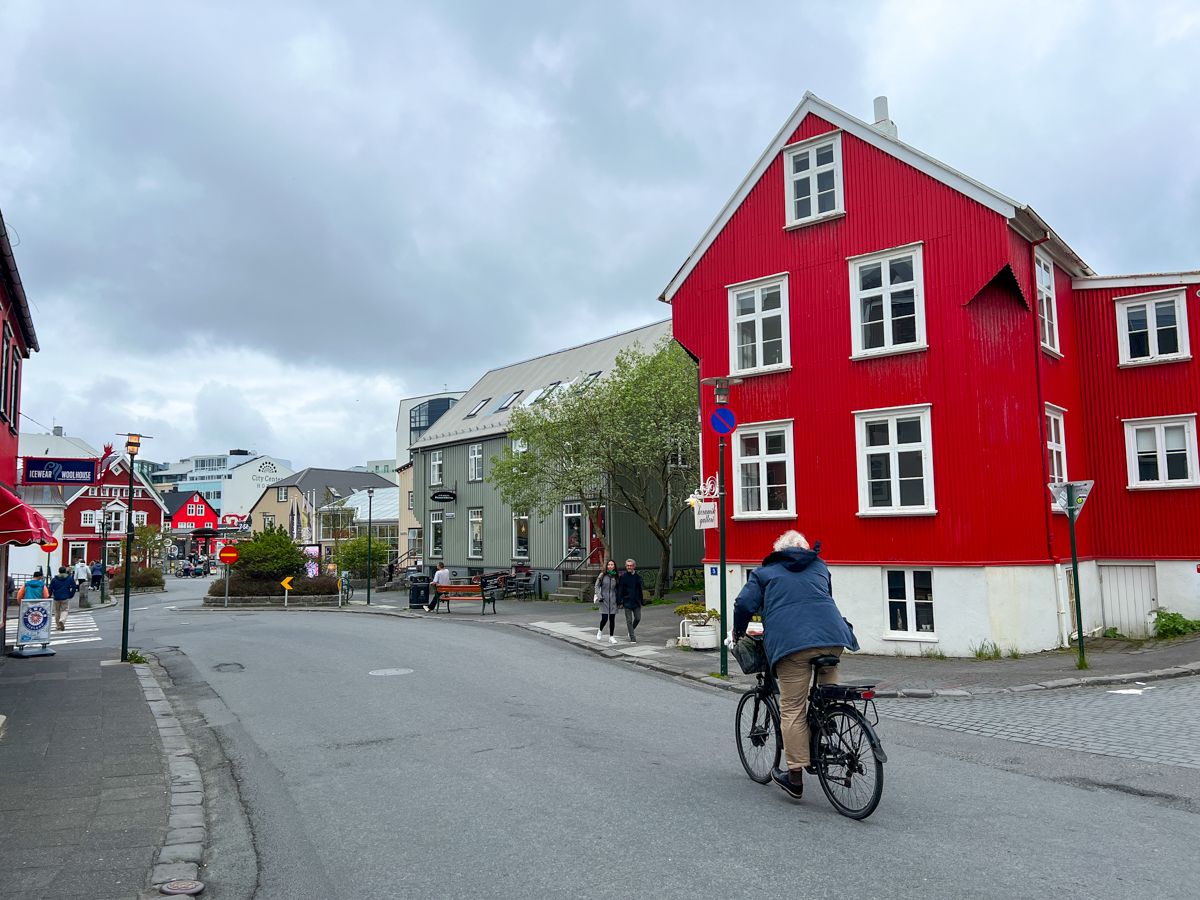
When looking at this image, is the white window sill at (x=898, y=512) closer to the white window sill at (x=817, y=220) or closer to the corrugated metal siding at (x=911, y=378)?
the corrugated metal siding at (x=911, y=378)

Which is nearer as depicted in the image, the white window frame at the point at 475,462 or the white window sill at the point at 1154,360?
the white window sill at the point at 1154,360

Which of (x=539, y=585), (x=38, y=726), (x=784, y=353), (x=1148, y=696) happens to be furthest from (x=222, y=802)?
(x=539, y=585)

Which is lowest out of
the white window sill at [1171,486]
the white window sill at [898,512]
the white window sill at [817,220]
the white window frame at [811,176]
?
the white window sill at [898,512]

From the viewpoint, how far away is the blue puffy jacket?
6242 mm

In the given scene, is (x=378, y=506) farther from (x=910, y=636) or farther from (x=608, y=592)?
(x=910, y=636)

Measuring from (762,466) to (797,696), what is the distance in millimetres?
12141

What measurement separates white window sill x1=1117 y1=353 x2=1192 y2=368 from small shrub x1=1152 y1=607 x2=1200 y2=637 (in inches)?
194

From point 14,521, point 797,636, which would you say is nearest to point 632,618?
point 14,521

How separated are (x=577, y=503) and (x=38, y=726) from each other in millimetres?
24432

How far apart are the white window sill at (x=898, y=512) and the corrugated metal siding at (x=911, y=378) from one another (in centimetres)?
11

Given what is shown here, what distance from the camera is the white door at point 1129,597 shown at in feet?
58.9

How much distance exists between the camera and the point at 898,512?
52.9 feet

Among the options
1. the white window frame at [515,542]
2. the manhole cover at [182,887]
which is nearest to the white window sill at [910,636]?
the manhole cover at [182,887]

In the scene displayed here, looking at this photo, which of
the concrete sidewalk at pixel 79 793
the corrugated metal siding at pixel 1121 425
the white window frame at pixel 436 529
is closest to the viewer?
the concrete sidewalk at pixel 79 793
